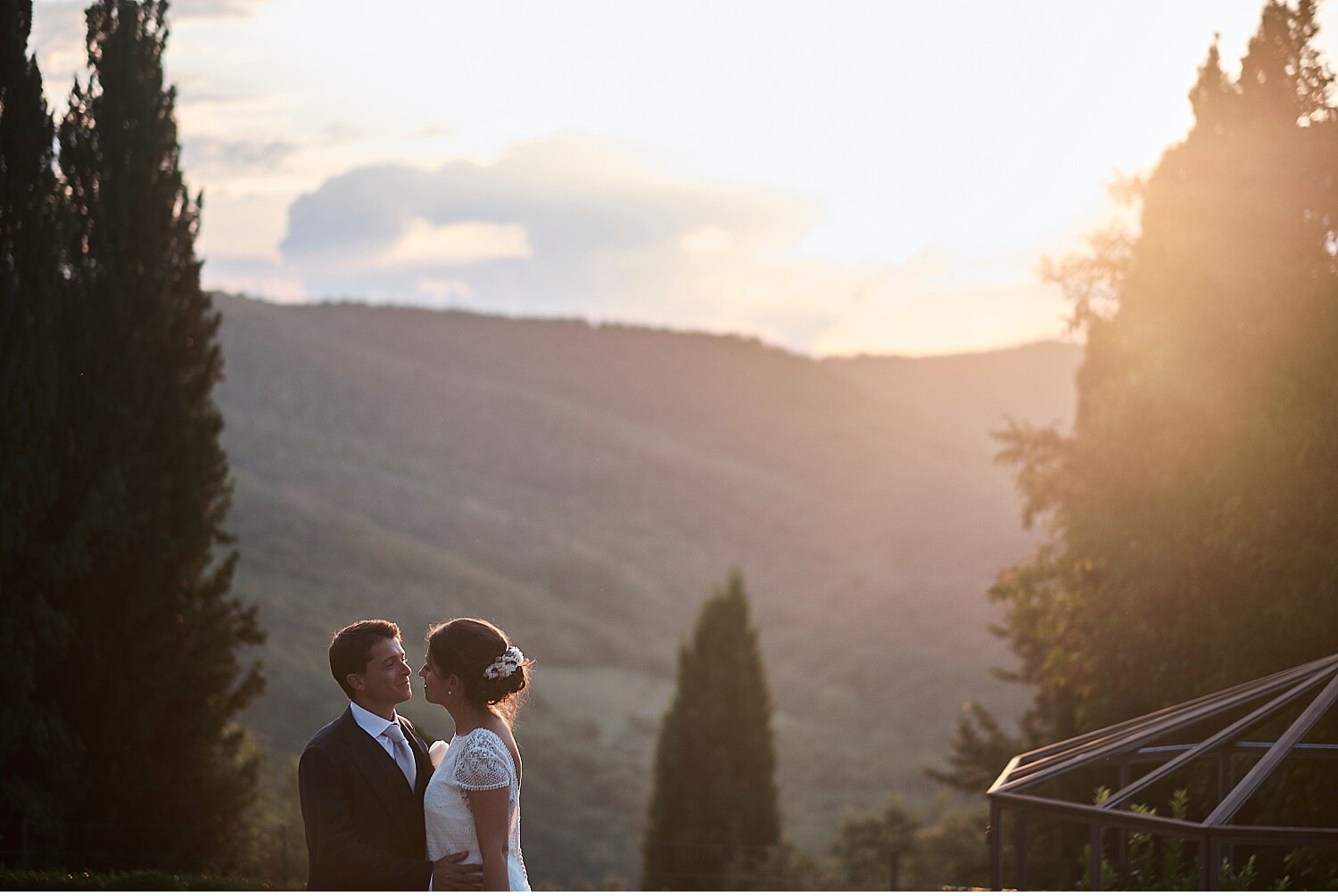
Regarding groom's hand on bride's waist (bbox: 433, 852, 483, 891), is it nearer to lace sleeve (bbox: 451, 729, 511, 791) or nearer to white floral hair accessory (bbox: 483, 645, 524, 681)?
lace sleeve (bbox: 451, 729, 511, 791)

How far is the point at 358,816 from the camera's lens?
4.46 meters

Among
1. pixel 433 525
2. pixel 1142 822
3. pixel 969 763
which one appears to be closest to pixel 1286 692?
pixel 1142 822

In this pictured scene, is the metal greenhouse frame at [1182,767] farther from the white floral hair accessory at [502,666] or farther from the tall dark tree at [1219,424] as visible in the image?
the tall dark tree at [1219,424]

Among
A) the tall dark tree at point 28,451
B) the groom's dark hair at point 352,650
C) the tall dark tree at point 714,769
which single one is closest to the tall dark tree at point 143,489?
the tall dark tree at point 28,451

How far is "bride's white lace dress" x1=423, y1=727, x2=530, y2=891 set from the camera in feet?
14.0

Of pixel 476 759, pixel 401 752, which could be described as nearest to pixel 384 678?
pixel 401 752

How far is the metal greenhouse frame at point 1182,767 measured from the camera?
22.0ft

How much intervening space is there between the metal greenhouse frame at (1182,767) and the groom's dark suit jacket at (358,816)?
4.18 metres

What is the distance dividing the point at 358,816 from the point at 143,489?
1196 cm

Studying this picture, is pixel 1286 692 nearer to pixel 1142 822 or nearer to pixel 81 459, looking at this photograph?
pixel 1142 822

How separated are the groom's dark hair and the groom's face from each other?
3cm

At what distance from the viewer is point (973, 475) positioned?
106 m

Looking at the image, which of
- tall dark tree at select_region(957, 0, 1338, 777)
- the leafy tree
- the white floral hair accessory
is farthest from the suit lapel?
the leafy tree

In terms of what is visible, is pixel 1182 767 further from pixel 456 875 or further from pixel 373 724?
pixel 373 724
